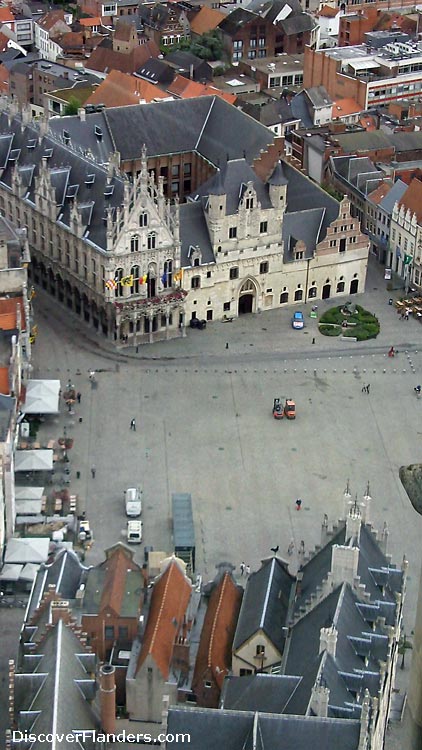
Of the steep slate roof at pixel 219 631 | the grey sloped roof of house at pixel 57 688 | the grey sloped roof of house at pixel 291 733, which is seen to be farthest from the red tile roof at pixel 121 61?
the grey sloped roof of house at pixel 291 733

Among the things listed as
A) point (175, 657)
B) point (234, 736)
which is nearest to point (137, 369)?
point (175, 657)

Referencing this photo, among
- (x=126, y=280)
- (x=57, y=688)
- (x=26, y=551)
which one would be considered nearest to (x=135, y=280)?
(x=126, y=280)

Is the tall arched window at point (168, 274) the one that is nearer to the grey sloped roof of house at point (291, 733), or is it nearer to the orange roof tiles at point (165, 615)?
the orange roof tiles at point (165, 615)

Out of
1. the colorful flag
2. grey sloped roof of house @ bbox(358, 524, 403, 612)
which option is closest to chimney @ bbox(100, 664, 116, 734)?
grey sloped roof of house @ bbox(358, 524, 403, 612)

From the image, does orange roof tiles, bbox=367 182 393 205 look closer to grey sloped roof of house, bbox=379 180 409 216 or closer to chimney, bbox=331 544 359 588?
grey sloped roof of house, bbox=379 180 409 216

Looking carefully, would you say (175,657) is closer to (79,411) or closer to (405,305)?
(79,411)

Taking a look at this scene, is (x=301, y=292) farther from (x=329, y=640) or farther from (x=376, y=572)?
(x=329, y=640)
